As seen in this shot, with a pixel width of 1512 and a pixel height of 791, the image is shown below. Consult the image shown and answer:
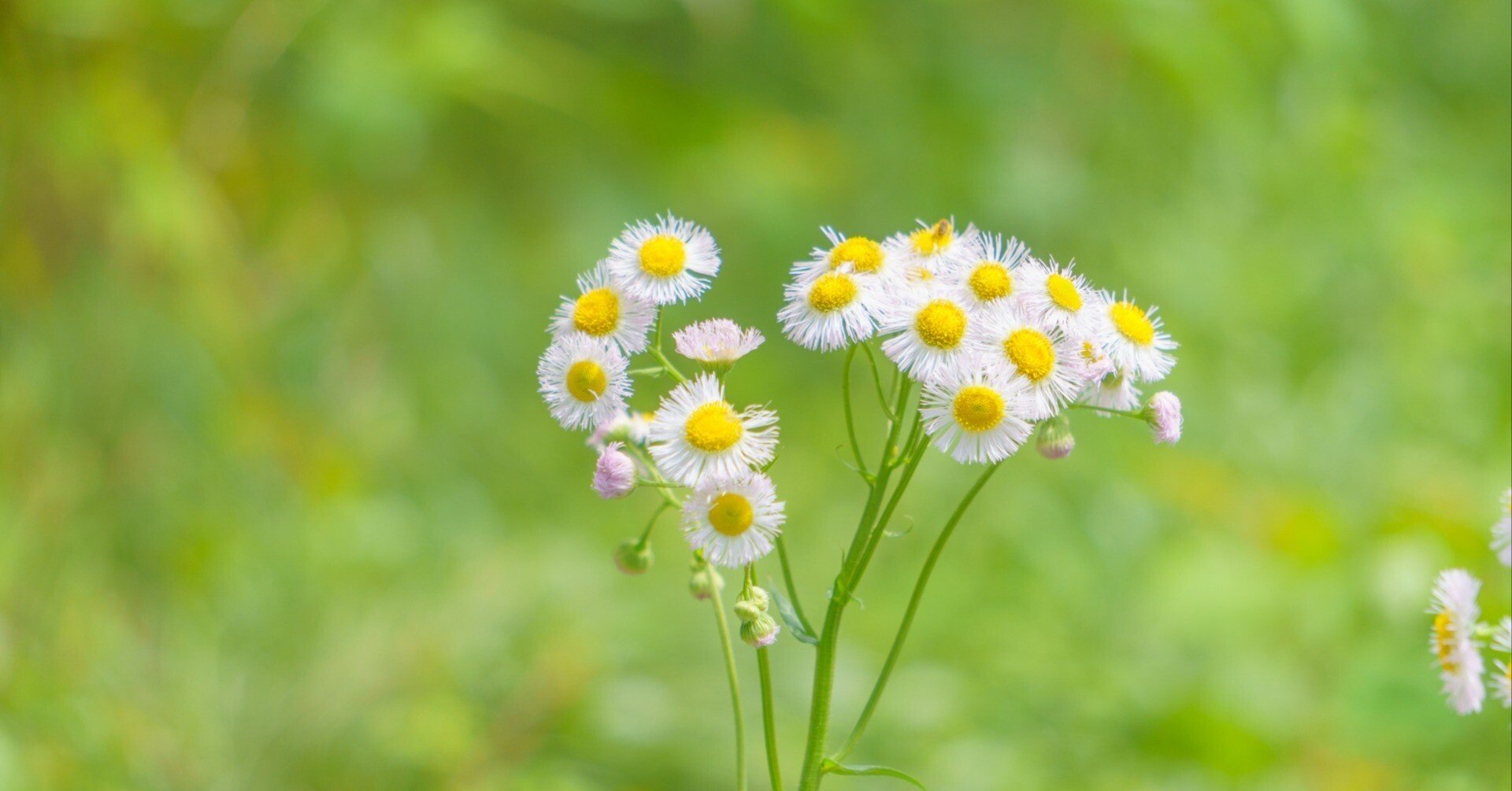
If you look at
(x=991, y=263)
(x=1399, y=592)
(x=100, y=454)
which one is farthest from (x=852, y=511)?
(x=991, y=263)

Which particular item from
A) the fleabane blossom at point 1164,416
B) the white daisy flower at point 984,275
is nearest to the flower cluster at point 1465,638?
the fleabane blossom at point 1164,416

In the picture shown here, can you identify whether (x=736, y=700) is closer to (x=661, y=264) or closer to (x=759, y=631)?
(x=759, y=631)

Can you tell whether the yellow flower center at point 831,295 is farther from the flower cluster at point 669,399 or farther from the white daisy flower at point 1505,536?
the white daisy flower at point 1505,536

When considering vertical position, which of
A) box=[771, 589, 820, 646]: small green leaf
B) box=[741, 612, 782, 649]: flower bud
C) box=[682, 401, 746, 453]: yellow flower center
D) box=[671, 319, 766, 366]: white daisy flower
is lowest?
box=[741, 612, 782, 649]: flower bud

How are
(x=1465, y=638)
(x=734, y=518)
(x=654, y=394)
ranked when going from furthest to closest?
(x=654, y=394) < (x=1465, y=638) < (x=734, y=518)

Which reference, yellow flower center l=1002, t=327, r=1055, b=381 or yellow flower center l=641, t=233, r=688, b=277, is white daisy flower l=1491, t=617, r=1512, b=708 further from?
yellow flower center l=641, t=233, r=688, b=277

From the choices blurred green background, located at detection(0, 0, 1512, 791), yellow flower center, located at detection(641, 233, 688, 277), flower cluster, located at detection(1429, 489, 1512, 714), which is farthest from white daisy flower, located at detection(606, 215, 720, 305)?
blurred green background, located at detection(0, 0, 1512, 791)

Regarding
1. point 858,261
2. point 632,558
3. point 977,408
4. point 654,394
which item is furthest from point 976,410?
point 654,394
